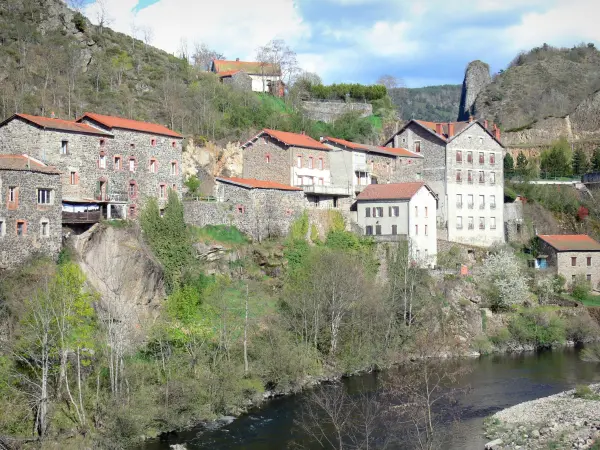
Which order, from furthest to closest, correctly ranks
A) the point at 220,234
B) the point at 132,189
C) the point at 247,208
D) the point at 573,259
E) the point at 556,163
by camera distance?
the point at 556,163, the point at 573,259, the point at 247,208, the point at 220,234, the point at 132,189

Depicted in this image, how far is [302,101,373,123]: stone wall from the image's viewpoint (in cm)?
8144

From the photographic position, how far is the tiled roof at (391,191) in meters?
58.7

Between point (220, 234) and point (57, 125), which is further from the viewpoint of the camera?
point (220, 234)

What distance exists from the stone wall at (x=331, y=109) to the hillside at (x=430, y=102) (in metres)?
67.5

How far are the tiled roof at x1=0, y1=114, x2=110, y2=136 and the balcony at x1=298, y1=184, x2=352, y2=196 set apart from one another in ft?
53.9

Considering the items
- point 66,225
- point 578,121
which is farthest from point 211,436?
point 578,121

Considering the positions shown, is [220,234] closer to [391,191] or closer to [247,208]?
[247,208]

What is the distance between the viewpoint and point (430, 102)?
562ft

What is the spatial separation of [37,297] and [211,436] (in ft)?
32.1

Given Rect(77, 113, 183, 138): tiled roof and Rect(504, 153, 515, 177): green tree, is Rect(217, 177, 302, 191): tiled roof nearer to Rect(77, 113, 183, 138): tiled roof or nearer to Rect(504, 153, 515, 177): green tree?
Rect(77, 113, 183, 138): tiled roof

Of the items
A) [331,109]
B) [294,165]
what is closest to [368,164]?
[294,165]

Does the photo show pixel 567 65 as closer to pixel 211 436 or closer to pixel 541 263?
pixel 541 263

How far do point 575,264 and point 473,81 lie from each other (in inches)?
2425

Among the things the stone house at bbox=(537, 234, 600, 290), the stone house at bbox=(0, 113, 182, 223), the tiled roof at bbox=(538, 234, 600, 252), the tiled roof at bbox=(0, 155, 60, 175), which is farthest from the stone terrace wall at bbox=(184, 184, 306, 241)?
the tiled roof at bbox=(538, 234, 600, 252)
